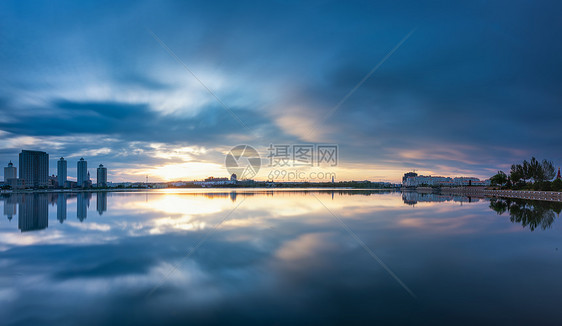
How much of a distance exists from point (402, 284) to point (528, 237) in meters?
11.4

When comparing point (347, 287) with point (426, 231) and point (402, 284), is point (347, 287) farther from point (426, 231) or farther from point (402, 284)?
point (426, 231)

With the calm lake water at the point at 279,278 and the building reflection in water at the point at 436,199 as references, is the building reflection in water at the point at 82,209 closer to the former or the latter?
the calm lake water at the point at 279,278

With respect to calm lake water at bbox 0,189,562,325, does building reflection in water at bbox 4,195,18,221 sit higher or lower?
lower

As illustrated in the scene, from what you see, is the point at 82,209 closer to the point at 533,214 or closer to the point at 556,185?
the point at 533,214

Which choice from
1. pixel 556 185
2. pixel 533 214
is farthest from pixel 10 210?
pixel 556 185

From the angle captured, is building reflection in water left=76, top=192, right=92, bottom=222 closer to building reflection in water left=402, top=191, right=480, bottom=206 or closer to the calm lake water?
the calm lake water

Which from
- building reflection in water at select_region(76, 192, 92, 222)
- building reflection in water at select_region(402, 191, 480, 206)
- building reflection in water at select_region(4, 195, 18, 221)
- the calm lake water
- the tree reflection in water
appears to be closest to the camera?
the calm lake water

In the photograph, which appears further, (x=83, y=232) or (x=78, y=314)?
(x=83, y=232)

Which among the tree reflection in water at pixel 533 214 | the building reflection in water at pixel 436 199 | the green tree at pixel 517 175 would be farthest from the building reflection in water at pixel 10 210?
the green tree at pixel 517 175

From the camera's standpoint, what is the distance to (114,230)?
15508mm

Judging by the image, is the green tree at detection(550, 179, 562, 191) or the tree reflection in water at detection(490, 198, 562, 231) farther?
the green tree at detection(550, 179, 562, 191)

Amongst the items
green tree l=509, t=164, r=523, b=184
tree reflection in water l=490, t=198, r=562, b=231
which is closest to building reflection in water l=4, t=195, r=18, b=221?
tree reflection in water l=490, t=198, r=562, b=231

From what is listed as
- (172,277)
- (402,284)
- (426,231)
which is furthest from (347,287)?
(426,231)

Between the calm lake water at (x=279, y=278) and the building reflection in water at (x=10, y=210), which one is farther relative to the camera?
the building reflection in water at (x=10, y=210)
